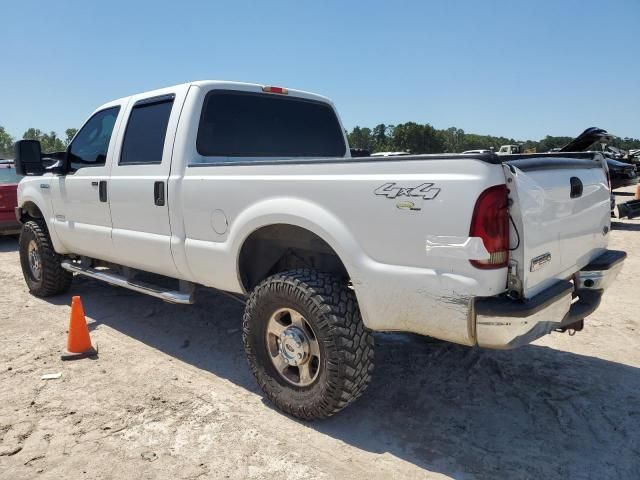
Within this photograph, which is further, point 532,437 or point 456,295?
point 532,437

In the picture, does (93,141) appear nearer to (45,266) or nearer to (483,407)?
(45,266)

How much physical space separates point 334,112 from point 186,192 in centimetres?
201

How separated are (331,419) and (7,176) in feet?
31.7

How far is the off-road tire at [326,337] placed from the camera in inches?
111

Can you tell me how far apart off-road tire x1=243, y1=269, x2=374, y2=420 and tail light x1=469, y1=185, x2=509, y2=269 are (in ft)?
2.86

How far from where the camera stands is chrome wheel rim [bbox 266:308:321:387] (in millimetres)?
3018

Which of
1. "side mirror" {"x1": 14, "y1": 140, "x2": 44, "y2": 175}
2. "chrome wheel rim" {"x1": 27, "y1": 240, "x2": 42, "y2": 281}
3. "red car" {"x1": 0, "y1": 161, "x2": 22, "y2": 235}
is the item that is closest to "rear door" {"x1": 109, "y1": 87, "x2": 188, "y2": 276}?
"side mirror" {"x1": 14, "y1": 140, "x2": 44, "y2": 175}

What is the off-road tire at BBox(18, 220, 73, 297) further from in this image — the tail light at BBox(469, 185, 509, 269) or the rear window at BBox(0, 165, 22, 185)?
the tail light at BBox(469, 185, 509, 269)

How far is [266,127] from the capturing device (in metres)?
4.33

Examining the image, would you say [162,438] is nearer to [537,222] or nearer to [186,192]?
[186,192]

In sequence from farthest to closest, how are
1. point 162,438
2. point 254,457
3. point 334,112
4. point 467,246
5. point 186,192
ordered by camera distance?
1. point 334,112
2. point 186,192
3. point 162,438
4. point 254,457
5. point 467,246

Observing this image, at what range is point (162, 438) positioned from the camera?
9.64 feet

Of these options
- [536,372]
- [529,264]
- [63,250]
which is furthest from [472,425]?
[63,250]

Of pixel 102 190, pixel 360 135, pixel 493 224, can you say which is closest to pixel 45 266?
pixel 102 190
